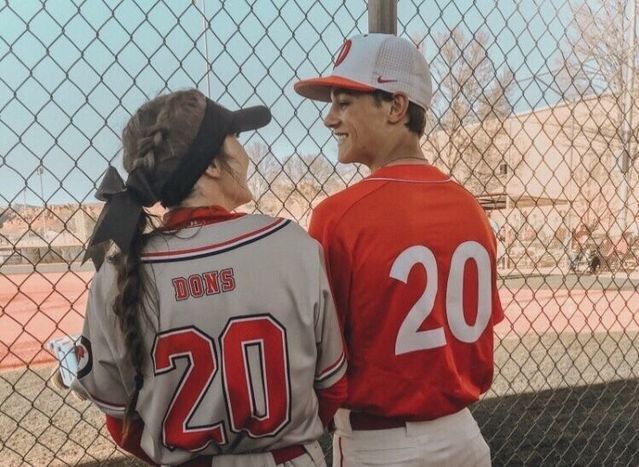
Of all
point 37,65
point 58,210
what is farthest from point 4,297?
point 37,65

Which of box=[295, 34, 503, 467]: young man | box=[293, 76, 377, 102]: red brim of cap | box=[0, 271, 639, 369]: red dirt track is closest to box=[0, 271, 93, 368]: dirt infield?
box=[0, 271, 639, 369]: red dirt track

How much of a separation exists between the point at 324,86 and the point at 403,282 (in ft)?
2.13

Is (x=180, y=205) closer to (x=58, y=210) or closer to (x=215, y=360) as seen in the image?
(x=215, y=360)

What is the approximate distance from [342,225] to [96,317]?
0.62m

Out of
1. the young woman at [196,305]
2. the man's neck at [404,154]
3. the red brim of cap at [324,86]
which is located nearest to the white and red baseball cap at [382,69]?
the red brim of cap at [324,86]

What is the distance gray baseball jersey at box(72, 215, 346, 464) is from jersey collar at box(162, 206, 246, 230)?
0.06 feet

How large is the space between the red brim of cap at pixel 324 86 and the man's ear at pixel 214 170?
467 millimetres

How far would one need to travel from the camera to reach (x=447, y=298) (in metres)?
1.66

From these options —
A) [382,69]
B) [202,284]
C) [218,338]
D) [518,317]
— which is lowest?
[518,317]

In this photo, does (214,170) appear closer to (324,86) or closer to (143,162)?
(143,162)

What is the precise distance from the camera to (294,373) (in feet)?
4.65

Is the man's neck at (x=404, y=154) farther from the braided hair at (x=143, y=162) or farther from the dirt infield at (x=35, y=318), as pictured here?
the dirt infield at (x=35, y=318)

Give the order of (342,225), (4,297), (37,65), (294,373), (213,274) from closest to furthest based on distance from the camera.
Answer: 1. (213,274)
2. (294,373)
3. (342,225)
4. (37,65)
5. (4,297)

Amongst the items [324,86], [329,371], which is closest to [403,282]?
[329,371]
